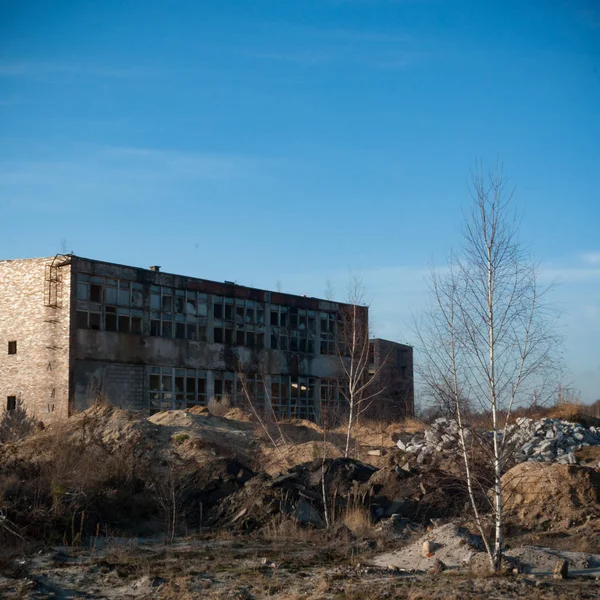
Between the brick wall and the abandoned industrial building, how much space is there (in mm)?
53

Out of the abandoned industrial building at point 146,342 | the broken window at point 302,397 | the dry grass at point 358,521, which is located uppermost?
the abandoned industrial building at point 146,342

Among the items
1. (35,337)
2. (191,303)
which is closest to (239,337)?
(191,303)

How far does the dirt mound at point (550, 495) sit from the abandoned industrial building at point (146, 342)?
1540cm

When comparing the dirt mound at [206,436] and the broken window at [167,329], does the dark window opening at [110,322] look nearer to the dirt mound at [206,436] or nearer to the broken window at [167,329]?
the broken window at [167,329]

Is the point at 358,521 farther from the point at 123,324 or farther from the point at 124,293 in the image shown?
the point at 124,293

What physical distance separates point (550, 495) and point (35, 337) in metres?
28.2

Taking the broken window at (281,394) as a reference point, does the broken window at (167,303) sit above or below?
above

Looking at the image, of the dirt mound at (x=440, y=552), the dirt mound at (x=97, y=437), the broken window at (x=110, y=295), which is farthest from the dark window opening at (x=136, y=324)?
the dirt mound at (x=440, y=552)

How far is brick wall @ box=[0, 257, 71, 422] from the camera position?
38531mm

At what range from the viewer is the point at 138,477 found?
21.3 metres

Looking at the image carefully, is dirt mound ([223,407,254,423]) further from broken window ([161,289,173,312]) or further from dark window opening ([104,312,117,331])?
broken window ([161,289,173,312])

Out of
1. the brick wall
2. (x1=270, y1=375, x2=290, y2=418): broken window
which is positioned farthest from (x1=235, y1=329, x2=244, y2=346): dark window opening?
the brick wall

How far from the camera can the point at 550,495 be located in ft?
58.6

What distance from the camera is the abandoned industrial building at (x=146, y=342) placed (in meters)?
39.1
